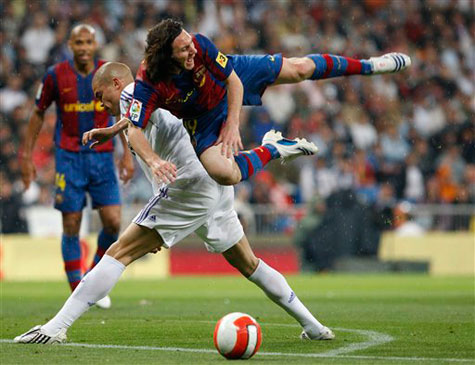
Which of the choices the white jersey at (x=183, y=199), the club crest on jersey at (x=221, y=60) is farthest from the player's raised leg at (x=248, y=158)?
the club crest on jersey at (x=221, y=60)

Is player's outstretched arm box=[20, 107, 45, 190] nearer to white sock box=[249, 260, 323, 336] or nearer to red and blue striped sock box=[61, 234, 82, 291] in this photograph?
red and blue striped sock box=[61, 234, 82, 291]

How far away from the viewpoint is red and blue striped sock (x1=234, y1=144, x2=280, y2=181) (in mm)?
7152

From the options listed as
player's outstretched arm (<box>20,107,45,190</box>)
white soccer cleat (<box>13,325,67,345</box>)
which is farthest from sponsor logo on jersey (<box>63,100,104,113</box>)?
white soccer cleat (<box>13,325,67,345</box>)

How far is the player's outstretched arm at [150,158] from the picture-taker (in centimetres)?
650

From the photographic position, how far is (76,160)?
10.4 m

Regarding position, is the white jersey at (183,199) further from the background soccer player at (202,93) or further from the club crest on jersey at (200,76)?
the club crest on jersey at (200,76)

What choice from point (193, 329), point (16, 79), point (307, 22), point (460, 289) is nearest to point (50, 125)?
point (16, 79)

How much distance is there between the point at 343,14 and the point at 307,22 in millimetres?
1074

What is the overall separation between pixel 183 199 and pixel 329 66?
1.88 meters

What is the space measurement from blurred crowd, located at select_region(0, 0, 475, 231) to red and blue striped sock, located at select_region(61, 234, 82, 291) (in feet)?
27.9

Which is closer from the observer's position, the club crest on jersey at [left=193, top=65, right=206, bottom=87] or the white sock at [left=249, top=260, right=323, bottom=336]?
the club crest on jersey at [left=193, top=65, right=206, bottom=87]

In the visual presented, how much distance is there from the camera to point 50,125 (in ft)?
64.1

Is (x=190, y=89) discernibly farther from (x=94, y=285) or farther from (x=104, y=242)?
(x=104, y=242)

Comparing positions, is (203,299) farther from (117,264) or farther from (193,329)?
(117,264)
